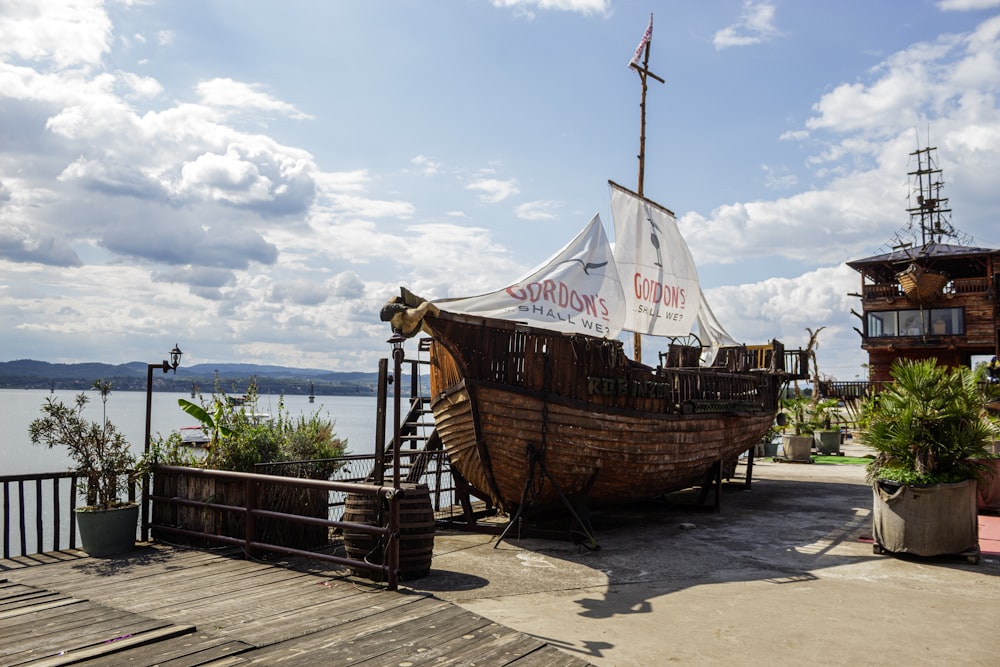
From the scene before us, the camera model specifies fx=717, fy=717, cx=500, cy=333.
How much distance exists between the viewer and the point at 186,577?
7.33 metres

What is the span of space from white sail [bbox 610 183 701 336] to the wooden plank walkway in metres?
12.0

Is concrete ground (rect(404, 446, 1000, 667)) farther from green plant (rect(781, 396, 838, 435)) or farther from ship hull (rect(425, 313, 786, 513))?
green plant (rect(781, 396, 838, 435))

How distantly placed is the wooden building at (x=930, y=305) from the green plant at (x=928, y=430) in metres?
29.6

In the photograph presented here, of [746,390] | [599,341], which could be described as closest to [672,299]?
[746,390]

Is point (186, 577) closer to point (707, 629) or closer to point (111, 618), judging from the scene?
point (111, 618)

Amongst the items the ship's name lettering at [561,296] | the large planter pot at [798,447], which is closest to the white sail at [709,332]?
the large planter pot at [798,447]

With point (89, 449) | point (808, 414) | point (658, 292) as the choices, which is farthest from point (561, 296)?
point (808, 414)

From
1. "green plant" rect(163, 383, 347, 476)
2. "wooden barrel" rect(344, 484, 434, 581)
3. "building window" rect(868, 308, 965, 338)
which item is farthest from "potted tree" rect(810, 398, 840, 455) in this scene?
"wooden barrel" rect(344, 484, 434, 581)

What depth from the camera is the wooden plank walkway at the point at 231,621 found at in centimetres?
501

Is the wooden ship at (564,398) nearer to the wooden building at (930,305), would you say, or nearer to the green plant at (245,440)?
the green plant at (245,440)

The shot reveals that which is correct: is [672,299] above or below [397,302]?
above

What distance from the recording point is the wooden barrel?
742cm

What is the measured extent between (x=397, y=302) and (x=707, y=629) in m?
4.95

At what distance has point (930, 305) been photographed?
36438mm
